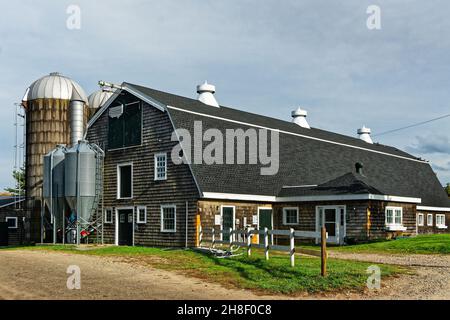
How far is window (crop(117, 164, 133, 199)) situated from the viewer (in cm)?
3350

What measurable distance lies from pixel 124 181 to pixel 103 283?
18.3m

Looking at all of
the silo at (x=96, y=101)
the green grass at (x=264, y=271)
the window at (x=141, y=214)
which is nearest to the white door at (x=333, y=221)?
the window at (x=141, y=214)

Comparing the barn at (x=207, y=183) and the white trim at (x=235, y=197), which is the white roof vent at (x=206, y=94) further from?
the white trim at (x=235, y=197)

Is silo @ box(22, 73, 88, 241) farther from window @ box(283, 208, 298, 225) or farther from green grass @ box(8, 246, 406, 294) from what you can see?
green grass @ box(8, 246, 406, 294)

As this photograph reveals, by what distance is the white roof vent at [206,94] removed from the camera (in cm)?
3891

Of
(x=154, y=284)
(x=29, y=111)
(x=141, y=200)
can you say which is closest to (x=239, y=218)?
(x=141, y=200)

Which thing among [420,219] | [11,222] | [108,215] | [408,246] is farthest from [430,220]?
[11,222]

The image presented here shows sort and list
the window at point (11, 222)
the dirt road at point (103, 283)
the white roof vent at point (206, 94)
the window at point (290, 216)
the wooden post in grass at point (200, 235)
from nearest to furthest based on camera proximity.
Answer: the dirt road at point (103, 283) < the wooden post in grass at point (200, 235) < the window at point (290, 216) < the white roof vent at point (206, 94) < the window at point (11, 222)

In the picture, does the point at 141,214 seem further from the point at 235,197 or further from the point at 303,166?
the point at 303,166

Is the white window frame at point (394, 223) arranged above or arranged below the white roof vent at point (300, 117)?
below

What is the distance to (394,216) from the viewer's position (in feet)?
112

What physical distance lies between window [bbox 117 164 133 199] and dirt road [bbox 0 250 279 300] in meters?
12.0

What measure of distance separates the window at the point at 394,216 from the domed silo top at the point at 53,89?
2260 cm

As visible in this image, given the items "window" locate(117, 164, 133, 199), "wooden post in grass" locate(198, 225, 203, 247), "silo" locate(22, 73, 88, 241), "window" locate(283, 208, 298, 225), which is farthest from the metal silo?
"window" locate(283, 208, 298, 225)
